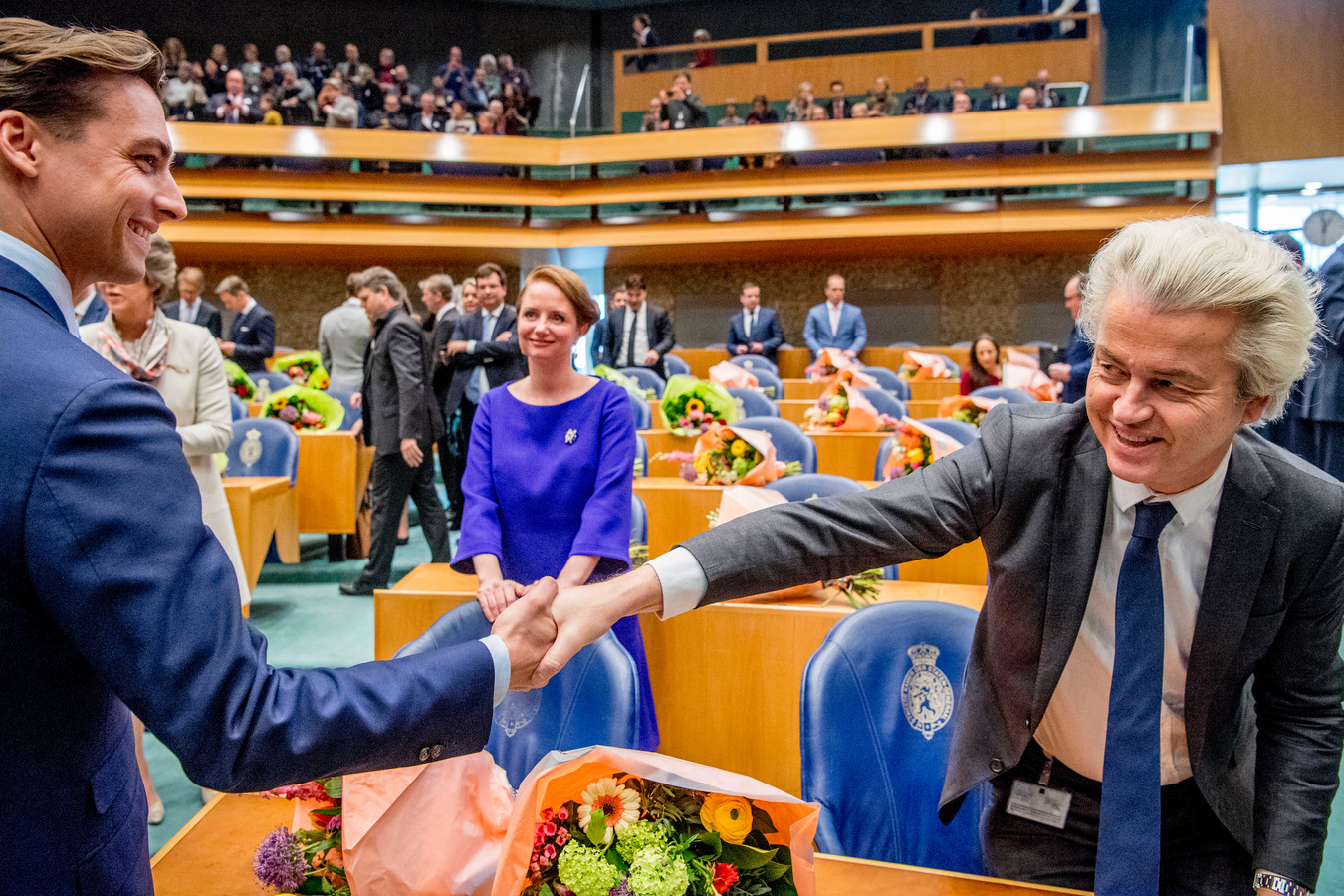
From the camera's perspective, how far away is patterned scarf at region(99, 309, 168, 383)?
2502 mm

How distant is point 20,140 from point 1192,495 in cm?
134

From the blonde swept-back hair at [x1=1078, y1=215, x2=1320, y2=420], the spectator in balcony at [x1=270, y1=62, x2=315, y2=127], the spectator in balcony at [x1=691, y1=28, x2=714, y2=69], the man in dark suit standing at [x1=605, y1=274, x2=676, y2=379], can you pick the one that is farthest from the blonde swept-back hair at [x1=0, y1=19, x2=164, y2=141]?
the spectator in balcony at [x1=691, y1=28, x2=714, y2=69]

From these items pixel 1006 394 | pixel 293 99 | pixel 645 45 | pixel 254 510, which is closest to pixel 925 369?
pixel 1006 394

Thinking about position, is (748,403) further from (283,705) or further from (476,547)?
(283,705)

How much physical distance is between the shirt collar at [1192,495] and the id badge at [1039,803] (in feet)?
1.46

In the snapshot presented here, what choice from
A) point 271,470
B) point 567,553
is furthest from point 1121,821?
point 271,470

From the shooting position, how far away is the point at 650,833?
1036mm

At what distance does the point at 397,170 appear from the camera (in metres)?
11.8

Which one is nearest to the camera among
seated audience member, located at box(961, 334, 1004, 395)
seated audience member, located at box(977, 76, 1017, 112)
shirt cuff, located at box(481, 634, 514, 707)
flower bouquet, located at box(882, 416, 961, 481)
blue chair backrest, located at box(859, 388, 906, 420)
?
shirt cuff, located at box(481, 634, 514, 707)

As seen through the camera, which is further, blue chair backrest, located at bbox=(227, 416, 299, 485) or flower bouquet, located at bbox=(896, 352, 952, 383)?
flower bouquet, located at bbox=(896, 352, 952, 383)

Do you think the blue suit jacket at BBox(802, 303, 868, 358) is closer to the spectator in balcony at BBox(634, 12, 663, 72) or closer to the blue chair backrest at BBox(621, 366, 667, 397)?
the blue chair backrest at BBox(621, 366, 667, 397)

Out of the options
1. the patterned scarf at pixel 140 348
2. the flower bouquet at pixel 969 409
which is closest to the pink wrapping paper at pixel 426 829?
the patterned scarf at pixel 140 348

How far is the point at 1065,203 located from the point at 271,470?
31.0 ft

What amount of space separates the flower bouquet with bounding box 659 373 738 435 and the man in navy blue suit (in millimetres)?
3483
